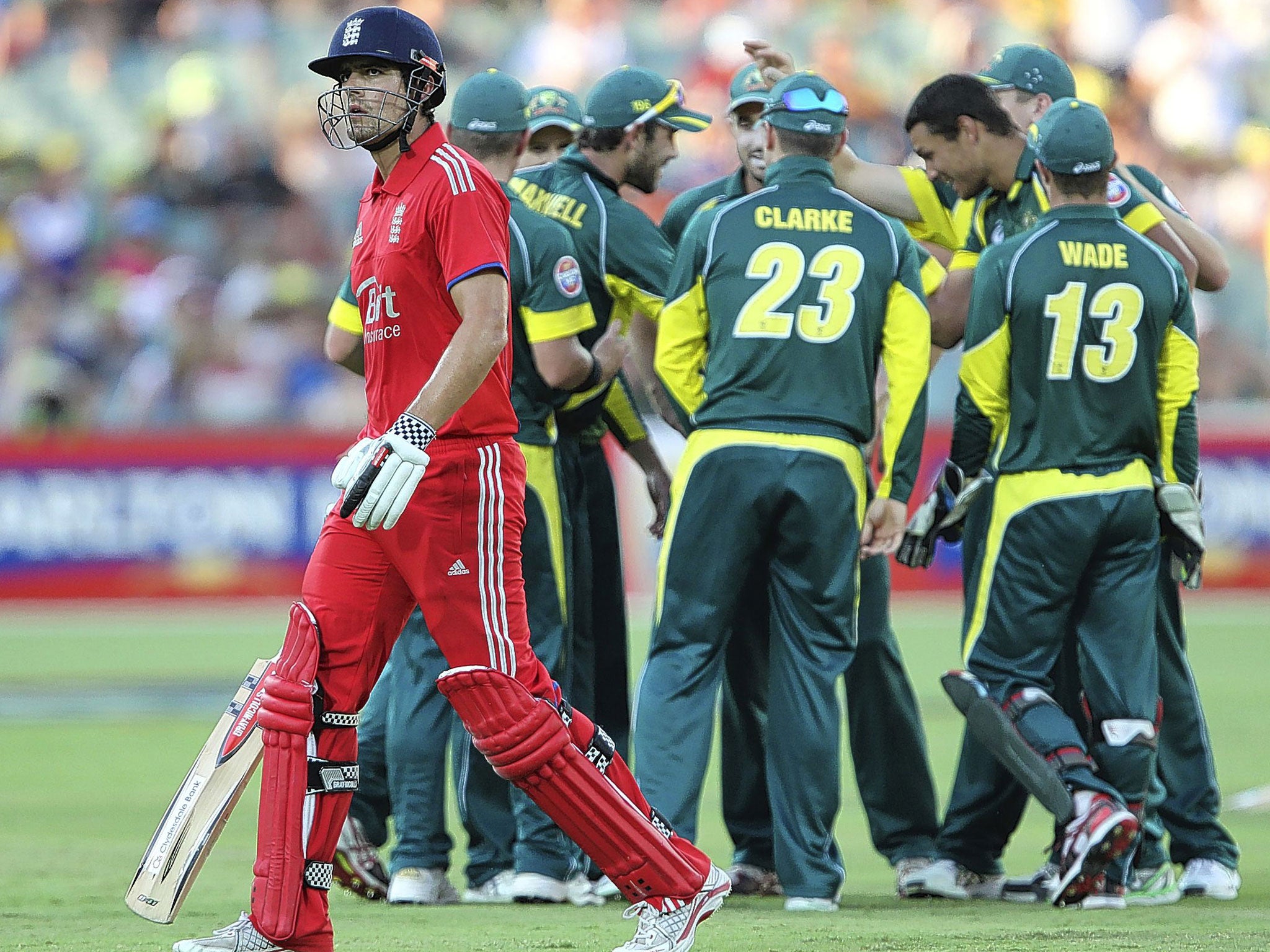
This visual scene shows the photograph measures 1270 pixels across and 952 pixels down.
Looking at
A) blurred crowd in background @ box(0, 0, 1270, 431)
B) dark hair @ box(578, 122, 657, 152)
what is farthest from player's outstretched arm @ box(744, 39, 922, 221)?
blurred crowd in background @ box(0, 0, 1270, 431)

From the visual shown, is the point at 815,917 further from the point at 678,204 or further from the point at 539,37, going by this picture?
the point at 539,37

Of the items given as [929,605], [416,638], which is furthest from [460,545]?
[929,605]

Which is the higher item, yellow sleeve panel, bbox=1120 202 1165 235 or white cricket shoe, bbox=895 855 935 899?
yellow sleeve panel, bbox=1120 202 1165 235

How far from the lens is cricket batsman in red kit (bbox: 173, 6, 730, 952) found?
4.23 m

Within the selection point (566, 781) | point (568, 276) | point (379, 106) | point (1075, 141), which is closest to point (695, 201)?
point (568, 276)

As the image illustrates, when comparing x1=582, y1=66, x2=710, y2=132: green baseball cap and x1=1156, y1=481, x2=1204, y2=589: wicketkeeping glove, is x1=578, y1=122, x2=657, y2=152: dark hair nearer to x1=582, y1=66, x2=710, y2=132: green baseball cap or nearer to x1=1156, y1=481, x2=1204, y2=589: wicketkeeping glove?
x1=582, y1=66, x2=710, y2=132: green baseball cap

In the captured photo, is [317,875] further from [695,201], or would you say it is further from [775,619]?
[695,201]

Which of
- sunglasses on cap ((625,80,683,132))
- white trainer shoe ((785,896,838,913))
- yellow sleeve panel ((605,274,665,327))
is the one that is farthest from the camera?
sunglasses on cap ((625,80,683,132))

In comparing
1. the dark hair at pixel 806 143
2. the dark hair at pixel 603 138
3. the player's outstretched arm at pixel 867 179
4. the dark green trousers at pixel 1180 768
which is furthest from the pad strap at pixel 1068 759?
the dark hair at pixel 603 138

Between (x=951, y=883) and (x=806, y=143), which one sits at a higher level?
(x=806, y=143)

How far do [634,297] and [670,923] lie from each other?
2570mm

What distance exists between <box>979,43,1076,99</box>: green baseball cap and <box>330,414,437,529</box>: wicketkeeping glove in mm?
3437

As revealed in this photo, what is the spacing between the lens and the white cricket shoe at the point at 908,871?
19.6 ft

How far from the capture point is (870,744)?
6215mm
